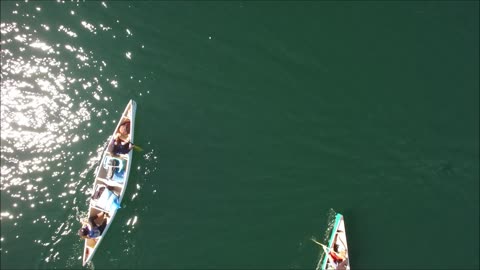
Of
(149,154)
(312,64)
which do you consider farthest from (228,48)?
(149,154)

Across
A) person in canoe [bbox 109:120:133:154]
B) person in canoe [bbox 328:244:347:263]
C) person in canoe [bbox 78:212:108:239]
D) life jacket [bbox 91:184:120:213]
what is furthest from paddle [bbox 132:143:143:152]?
person in canoe [bbox 328:244:347:263]

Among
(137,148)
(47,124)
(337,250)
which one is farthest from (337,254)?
(47,124)

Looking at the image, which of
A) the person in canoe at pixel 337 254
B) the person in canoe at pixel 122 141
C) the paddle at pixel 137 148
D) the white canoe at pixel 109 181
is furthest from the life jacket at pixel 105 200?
the person in canoe at pixel 337 254

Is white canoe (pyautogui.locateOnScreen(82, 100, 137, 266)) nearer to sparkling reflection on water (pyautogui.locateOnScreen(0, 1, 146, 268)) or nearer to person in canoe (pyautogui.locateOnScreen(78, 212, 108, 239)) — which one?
person in canoe (pyautogui.locateOnScreen(78, 212, 108, 239))

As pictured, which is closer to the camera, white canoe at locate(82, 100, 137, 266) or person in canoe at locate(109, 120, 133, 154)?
white canoe at locate(82, 100, 137, 266)

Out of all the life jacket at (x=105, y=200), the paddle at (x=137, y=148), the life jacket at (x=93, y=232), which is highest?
the paddle at (x=137, y=148)

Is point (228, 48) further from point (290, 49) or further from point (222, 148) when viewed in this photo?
point (222, 148)

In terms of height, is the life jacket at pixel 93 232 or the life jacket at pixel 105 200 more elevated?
the life jacket at pixel 105 200

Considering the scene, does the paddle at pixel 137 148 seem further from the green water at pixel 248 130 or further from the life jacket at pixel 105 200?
the life jacket at pixel 105 200
